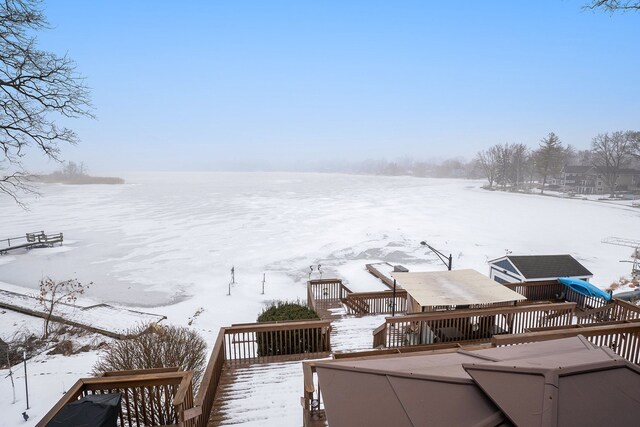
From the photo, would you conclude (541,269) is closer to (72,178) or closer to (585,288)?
(585,288)

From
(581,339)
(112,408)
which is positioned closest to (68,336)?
(112,408)

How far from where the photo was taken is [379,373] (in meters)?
3.08

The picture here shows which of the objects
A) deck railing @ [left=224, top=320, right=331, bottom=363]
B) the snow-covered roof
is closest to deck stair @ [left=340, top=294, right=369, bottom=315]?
the snow-covered roof

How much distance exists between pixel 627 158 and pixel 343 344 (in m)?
102

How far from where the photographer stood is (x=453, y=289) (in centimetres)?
838

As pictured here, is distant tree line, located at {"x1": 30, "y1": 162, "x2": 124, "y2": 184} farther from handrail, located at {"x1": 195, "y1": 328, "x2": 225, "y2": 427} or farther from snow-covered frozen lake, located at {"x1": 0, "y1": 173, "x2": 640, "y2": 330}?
handrail, located at {"x1": 195, "y1": 328, "x2": 225, "y2": 427}

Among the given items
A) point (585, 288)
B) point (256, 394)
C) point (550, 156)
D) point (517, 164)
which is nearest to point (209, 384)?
point (256, 394)

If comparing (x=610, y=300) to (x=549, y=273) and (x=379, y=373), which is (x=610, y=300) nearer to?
(x=549, y=273)

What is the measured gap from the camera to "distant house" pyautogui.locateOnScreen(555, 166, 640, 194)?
75188mm

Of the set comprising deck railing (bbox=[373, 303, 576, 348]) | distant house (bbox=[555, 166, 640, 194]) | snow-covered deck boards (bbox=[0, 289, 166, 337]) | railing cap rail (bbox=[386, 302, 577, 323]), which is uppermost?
distant house (bbox=[555, 166, 640, 194])

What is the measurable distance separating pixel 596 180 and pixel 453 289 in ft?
299

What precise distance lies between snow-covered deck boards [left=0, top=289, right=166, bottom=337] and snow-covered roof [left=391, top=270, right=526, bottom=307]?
11165 millimetres

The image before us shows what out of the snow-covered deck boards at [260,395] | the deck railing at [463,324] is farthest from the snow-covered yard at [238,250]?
the deck railing at [463,324]

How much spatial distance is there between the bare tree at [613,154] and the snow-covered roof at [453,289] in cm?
8220
